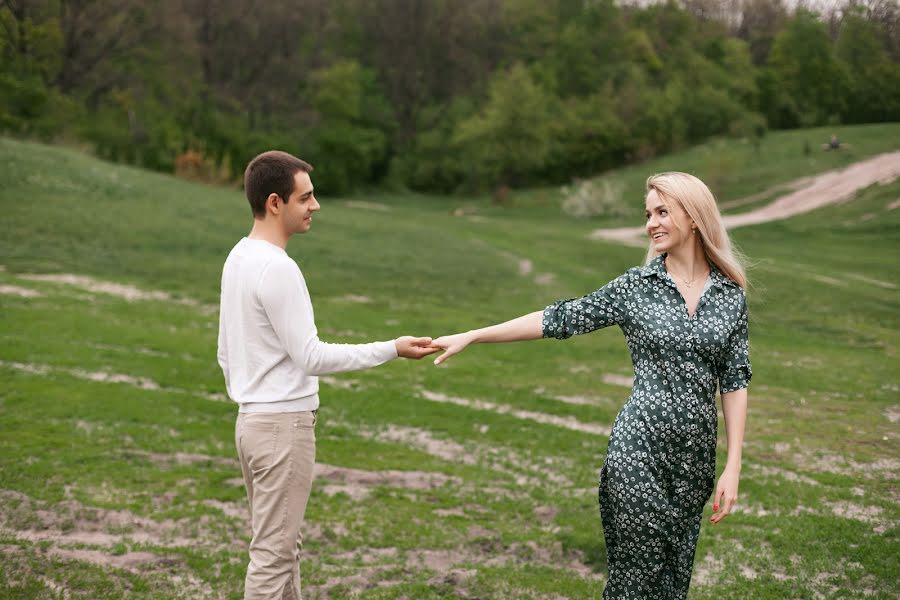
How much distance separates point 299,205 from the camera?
4.31 metres

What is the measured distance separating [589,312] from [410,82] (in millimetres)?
73329

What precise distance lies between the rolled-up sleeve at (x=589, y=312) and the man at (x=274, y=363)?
3.05 feet

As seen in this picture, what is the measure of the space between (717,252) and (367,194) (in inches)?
2483

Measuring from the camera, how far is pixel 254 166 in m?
4.25

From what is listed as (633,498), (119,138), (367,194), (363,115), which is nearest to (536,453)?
(633,498)

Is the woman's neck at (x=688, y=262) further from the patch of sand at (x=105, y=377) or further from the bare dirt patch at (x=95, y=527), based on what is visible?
the patch of sand at (x=105, y=377)

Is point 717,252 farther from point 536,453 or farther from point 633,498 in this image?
point 536,453

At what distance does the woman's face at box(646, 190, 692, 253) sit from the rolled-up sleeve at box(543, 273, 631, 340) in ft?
0.75

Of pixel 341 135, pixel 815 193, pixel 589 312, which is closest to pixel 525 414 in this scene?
pixel 589 312

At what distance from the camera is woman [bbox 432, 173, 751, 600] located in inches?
163

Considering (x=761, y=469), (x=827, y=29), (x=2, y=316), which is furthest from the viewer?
(x=827, y=29)

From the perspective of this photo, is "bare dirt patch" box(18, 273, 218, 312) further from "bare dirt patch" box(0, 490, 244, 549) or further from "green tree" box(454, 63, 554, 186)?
"green tree" box(454, 63, 554, 186)

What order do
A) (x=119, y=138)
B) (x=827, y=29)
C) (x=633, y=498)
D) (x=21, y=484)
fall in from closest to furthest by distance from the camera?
1. (x=633, y=498)
2. (x=21, y=484)
3. (x=827, y=29)
4. (x=119, y=138)

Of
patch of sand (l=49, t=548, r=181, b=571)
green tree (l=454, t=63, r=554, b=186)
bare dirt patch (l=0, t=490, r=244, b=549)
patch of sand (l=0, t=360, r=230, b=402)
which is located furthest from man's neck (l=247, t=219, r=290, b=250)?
green tree (l=454, t=63, r=554, b=186)
